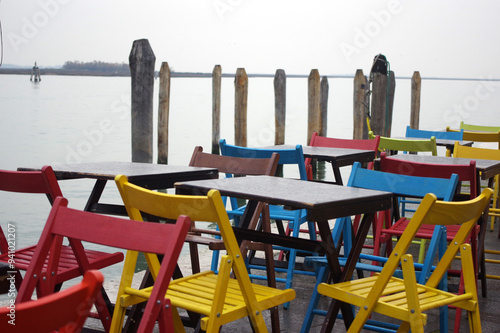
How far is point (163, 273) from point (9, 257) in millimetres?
1209

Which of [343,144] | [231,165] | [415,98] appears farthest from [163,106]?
[231,165]

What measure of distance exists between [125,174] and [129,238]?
4.26 ft

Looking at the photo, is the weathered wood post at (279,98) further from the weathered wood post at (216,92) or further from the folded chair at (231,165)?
the folded chair at (231,165)

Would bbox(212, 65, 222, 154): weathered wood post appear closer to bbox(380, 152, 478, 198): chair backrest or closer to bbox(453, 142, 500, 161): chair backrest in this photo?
bbox(453, 142, 500, 161): chair backrest

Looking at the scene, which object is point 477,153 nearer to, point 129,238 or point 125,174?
point 125,174

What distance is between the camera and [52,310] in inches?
47.9

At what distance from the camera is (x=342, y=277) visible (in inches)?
104

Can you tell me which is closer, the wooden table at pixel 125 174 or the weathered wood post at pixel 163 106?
the wooden table at pixel 125 174

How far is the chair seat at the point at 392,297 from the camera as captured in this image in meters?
2.32

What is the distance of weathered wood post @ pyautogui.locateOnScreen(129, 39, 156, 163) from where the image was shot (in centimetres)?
909

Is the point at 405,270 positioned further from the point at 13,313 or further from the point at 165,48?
the point at 165,48

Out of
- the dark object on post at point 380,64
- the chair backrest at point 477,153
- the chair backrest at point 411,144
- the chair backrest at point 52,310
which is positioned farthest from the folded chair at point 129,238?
the dark object on post at point 380,64

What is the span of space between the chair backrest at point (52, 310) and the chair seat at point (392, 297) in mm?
1290

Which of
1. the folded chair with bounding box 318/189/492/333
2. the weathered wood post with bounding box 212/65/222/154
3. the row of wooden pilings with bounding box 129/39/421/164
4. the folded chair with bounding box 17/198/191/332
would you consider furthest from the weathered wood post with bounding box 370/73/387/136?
the folded chair with bounding box 17/198/191/332
